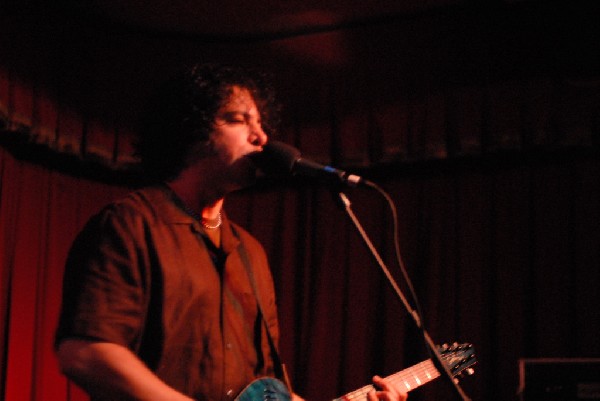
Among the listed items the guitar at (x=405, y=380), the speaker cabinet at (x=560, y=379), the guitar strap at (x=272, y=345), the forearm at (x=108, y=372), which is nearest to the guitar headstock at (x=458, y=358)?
the guitar at (x=405, y=380)

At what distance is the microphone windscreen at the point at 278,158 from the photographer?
1688mm

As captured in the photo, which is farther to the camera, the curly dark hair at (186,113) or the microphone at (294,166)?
the curly dark hair at (186,113)

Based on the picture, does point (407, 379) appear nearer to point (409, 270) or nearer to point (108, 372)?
point (108, 372)

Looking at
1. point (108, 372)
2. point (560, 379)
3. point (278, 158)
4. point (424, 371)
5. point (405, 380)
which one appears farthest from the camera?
point (560, 379)

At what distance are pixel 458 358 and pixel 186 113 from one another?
116 cm

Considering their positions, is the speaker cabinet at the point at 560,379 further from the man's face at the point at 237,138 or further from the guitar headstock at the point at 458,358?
the man's face at the point at 237,138

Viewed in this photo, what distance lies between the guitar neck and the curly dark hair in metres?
0.85

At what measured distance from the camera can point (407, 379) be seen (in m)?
2.20

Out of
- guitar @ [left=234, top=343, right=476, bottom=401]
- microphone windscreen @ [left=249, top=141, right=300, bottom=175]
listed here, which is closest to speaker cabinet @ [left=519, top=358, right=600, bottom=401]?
guitar @ [left=234, top=343, right=476, bottom=401]

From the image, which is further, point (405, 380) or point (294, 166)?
point (405, 380)

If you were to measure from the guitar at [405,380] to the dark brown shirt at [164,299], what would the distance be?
4 centimetres

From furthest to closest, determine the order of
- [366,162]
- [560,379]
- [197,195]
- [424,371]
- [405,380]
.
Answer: [366,162]
[560,379]
[424,371]
[405,380]
[197,195]

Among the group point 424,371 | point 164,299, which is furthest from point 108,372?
point 424,371

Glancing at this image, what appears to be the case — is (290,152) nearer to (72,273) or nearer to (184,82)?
(72,273)
